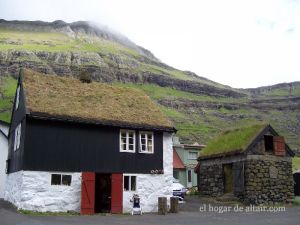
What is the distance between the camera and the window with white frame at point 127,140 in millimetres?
27703

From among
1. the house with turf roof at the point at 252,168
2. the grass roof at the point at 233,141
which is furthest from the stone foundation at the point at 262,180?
the grass roof at the point at 233,141

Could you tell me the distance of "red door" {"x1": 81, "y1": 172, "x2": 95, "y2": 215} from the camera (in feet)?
82.1

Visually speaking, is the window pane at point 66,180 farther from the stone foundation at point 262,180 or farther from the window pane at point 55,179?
the stone foundation at point 262,180

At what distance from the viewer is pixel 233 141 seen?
121ft

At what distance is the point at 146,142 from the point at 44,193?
26.2ft

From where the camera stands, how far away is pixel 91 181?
25.6m

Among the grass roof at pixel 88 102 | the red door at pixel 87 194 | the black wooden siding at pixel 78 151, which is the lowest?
the red door at pixel 87 194

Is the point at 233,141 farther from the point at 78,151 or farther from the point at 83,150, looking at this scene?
the point at 78,151

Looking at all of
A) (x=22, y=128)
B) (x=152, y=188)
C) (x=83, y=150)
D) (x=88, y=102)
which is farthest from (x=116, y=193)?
(x=22, y=128)

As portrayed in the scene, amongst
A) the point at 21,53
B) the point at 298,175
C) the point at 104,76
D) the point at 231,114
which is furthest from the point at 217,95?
the point at 298,175

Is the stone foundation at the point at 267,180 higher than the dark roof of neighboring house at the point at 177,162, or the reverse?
the dark roof of neighboring house at the point at 177,162

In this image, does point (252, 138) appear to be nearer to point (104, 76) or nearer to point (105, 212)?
point (105, 212)

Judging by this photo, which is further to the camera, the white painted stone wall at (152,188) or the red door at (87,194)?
the white painted stone wall at (152,188)

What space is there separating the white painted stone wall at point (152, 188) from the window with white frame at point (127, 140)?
1.94 m
